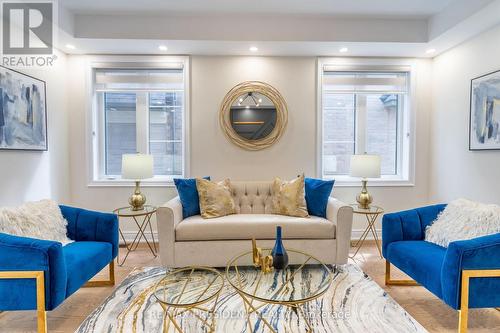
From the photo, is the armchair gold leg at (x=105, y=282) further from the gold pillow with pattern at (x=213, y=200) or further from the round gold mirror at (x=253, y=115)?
the round gold mirror at (x=253, y=115)

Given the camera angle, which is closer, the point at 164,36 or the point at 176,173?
the point at 164,36

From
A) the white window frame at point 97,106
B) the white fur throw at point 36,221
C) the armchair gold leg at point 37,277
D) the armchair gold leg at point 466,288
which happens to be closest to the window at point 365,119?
the white window frame at point 97,106

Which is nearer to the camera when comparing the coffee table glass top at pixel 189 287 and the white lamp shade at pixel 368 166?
the coffee table glass top at pixel 189 287

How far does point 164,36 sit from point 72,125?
1.70 metres

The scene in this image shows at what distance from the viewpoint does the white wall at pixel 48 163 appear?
8.84 ft

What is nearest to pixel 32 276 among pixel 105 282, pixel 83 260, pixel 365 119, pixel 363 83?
pixel 83 260

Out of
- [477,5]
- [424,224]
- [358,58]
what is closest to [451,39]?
[477,5]

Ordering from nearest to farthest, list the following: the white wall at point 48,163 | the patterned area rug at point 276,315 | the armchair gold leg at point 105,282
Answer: the patterned area rug at point 276,315 → the armchair gold leg at point 105,282 → the white wall at point 48,163

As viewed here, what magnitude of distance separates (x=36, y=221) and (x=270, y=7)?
2.95 m

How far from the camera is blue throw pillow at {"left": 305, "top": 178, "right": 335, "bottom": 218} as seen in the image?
307 cm

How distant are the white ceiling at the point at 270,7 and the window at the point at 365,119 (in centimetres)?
84

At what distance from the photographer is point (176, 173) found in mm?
3893

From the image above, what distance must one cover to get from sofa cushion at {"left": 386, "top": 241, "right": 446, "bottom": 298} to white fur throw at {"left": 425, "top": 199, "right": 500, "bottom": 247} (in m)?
0.11

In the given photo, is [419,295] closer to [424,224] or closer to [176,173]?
[424,224]
